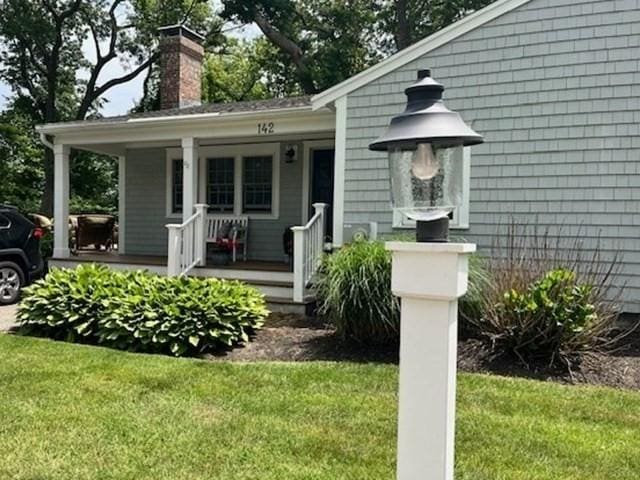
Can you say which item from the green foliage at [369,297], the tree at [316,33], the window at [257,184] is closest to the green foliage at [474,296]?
the green foliage at [369,297]

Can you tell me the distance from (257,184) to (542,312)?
6.95m

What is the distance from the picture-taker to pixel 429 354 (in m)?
1.79

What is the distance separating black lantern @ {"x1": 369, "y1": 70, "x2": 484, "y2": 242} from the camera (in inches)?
71.4

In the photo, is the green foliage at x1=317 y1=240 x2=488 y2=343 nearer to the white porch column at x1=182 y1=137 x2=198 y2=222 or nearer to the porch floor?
the porch floor

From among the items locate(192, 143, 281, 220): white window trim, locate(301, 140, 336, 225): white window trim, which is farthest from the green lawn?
locate(192, 143, 281, 220): white window trim

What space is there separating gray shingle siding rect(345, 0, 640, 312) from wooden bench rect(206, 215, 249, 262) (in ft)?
13.1

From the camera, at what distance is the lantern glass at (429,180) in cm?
184

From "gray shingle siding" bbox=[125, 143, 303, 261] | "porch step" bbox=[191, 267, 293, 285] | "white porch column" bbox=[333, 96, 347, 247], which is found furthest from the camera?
"gray shingle siding" bbox=[125, 143, 303, 261]

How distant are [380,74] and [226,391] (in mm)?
4964

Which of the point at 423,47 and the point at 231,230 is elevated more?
the point at 423,47

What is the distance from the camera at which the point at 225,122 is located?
9.09m

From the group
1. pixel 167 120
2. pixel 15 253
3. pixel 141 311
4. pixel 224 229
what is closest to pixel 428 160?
pixel 141 311

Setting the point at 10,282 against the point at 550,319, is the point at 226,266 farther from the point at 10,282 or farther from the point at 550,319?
the point at 550,319

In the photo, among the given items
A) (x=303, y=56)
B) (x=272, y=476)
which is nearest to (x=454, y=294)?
(x=272, y=476)
